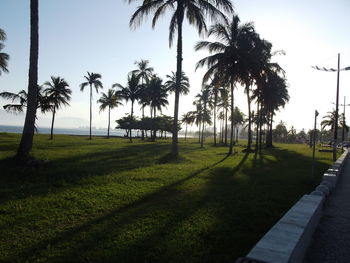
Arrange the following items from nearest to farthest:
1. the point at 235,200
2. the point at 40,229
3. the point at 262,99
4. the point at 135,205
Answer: the point at 40,229 → the point at 135,205 → the point at 235,200 → the point at 262,99

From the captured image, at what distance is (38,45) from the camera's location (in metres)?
10.5

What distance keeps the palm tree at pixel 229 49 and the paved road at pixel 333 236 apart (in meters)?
16.7

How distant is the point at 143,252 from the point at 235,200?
3.89 meters

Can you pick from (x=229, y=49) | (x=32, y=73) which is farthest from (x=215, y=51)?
(x=32, y=73)

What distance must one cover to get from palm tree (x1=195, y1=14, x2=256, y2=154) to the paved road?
1666cm

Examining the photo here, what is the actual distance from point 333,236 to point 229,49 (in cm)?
2109

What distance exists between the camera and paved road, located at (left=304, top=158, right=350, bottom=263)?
401 centimetres

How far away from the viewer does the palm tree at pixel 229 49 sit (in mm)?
22906

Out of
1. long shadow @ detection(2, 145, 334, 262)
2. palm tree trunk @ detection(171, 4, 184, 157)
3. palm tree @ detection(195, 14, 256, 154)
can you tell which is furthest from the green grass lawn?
palm tree @ detection(195, 14, 256, 154)

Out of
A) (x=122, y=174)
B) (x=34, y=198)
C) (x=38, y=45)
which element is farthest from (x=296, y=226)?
(x=38, y=45)

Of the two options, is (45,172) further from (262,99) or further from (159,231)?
(262,99)

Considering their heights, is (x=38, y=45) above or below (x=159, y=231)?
above

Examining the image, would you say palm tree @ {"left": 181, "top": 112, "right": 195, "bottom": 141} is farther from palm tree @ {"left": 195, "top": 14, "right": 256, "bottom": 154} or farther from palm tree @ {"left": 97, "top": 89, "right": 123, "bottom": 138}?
palm tree @ {"left": 195, "top": 14, "right": 256, "bottom": 154}

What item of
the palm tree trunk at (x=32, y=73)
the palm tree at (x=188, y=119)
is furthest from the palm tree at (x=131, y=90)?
the palm tree trunk at (x=32, y=73)
